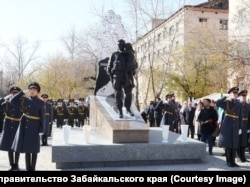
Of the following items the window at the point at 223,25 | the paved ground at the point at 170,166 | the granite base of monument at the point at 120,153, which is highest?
the window at the point at 223,25

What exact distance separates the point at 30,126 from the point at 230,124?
181 inches

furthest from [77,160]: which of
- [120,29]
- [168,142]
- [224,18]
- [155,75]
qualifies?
[224,18]

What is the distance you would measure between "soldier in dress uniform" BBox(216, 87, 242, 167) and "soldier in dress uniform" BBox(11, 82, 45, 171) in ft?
13.7

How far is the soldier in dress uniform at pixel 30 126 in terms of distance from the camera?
7.05m

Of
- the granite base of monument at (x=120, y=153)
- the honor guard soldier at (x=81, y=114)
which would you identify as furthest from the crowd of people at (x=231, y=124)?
the honor guard soldier at (x=81, y=114)

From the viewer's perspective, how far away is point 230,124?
850cm

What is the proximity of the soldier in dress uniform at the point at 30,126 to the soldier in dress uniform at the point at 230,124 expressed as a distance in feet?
13.7

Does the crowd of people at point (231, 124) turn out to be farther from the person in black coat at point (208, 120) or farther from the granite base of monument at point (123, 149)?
the granite base of monument at point (123, 149)

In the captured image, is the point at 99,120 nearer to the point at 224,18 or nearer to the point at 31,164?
the point at 31,164

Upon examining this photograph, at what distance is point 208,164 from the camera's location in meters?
8.55

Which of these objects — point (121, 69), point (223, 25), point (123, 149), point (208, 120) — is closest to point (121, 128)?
point (123, 149)

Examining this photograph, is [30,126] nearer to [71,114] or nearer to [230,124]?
[230,124]

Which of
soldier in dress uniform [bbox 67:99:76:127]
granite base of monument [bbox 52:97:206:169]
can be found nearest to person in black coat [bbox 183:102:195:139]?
granite base of monument [bbox 52:97:206:169]

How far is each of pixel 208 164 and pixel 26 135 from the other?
4.29 metres
